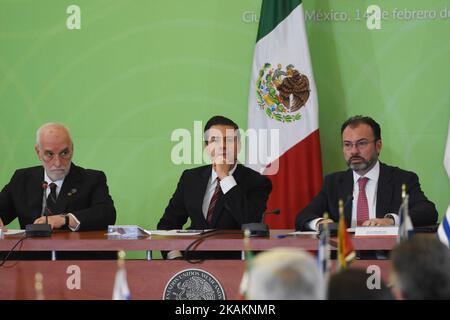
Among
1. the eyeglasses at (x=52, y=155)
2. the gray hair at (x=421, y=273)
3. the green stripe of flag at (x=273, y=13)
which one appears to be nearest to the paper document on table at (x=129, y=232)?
the eyeglasses at (x=52, y=155)

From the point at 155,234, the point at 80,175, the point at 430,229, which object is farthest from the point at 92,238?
the point at 430,229

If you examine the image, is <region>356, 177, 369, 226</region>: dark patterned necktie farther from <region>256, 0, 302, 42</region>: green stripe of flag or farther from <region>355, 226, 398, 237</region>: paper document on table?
<region>256, 0, 302, 42</region>: green stripe of flag

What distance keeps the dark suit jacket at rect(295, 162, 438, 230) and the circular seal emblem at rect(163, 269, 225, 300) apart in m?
1.01

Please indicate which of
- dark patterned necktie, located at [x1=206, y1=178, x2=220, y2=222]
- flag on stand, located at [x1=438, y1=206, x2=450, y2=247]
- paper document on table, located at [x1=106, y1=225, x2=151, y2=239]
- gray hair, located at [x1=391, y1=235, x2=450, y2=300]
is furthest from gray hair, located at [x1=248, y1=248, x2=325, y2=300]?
dark patterned necktie, located at [x1=206, y1=178, x2=220, y2=222]

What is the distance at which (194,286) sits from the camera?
4738 mm

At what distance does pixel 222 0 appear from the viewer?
690cm

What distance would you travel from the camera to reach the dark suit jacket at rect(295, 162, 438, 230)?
5367mm

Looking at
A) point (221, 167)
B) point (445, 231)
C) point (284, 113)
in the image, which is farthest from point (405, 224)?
point (284, 113)

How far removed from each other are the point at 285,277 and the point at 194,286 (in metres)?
2.75

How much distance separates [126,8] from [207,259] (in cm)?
287

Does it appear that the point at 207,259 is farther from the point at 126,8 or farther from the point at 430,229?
the point at 126,8

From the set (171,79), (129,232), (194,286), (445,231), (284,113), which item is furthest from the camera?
(171,79)

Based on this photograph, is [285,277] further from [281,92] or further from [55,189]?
[281,92]

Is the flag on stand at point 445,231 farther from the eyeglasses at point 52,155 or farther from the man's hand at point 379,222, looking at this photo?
the eyeglasses at point 52,155
